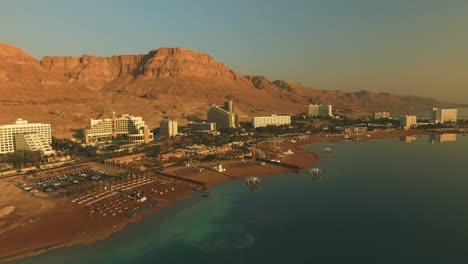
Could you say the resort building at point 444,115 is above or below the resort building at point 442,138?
above

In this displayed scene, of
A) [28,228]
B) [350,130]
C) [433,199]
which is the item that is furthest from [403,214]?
[350,130]

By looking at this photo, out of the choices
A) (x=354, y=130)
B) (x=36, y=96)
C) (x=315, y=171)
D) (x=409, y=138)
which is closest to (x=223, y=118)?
(x=354, y=130)

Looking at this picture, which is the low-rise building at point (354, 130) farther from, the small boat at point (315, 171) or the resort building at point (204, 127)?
the small boat at point (315, 171)

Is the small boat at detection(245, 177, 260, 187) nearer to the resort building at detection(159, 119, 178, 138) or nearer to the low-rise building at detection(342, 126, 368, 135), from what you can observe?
the resort building at detection(159, 119, 178, 138)

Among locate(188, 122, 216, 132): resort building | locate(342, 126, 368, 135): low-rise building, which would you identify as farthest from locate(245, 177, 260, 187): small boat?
locate(342, 126, 368, 135): low-rise building

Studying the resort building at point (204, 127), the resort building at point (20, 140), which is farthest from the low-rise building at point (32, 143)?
the resort building at point (204, 127)

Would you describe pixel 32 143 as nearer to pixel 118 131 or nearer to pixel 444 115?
pixel 118 131
